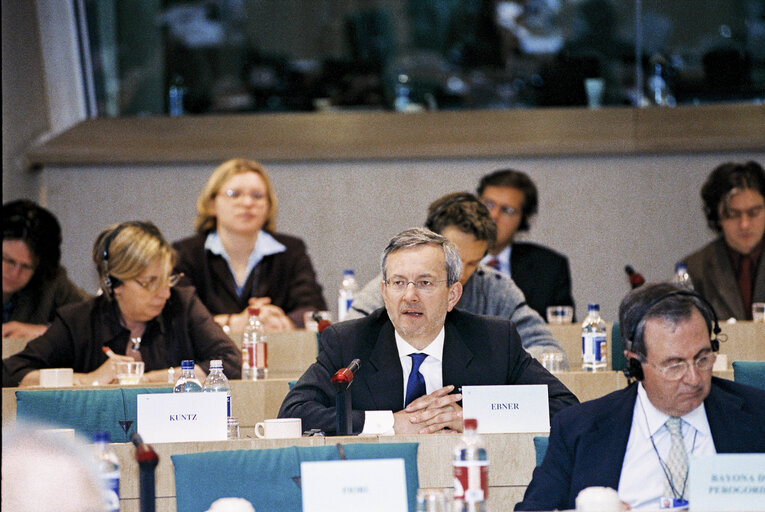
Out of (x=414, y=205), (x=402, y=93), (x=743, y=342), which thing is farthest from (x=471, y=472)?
(x=402, y=93)

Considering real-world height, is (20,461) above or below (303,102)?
below

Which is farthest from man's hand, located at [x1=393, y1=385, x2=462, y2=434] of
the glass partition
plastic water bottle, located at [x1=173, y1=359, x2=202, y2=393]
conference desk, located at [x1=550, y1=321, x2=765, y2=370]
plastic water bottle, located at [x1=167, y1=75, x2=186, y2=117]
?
plastic water bottle, located at [x1=167, y1=75, x2=186, y2=117]

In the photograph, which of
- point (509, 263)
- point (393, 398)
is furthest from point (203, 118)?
point (393, 398)

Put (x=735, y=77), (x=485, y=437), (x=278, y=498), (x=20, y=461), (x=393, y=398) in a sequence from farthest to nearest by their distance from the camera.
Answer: (x=735, y=77) → (x=393, y=398) → (x=485, y=437) → (x=278, y=498) → (x=20, y=461)

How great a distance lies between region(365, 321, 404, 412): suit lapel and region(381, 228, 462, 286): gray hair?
244mm

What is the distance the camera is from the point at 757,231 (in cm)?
526

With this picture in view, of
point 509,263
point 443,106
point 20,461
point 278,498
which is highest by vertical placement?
point 443,106

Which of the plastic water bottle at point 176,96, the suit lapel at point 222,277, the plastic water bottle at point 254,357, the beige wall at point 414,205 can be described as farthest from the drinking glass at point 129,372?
Answer: the plastic water bottle at point 176,96

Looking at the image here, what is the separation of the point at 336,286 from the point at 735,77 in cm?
280

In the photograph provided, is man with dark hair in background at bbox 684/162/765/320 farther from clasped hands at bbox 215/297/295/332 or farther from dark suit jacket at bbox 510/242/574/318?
clasped hands at bbox 215/297/295/332

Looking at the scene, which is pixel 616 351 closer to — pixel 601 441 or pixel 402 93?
pixel 601 441

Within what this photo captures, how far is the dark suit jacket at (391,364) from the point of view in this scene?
323 centimetres

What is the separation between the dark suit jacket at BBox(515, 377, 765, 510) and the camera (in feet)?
8.30

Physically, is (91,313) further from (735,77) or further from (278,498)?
(735,77)
